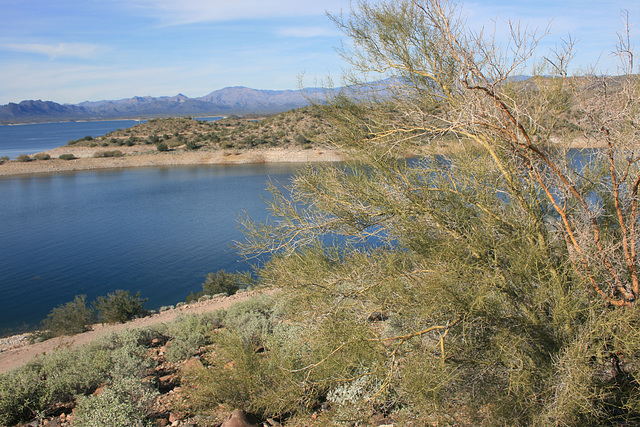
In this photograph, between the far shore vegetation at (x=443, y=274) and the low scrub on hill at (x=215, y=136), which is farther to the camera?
the low scrub on hill at (x=215, y=136)

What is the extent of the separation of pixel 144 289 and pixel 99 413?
10725mm

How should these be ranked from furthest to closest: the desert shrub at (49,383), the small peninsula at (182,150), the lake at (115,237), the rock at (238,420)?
the small peninsula at (182,150) → the lake at (115,237) → the desert shrub at (49,383) → the rock at (238,420)

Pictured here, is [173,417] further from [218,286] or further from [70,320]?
[218,286]

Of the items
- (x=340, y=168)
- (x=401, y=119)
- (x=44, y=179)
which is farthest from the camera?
(x=44, y=179)

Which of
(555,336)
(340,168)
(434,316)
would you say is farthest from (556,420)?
(340,168)

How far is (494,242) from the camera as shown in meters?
4.20

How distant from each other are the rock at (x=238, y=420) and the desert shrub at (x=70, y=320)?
7.48 meters

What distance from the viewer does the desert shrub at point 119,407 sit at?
4711 millimetres

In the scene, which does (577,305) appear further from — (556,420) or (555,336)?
(556,420)

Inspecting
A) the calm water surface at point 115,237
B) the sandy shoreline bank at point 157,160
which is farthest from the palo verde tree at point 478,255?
the sandy shoreline bank at point 157,160

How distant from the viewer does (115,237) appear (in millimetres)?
21109

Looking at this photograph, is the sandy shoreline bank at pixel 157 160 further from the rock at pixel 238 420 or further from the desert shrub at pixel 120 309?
the rock at pixel 238 420

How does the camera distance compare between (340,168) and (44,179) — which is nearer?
(340,168)

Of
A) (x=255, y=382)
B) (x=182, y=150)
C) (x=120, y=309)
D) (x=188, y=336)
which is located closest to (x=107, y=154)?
(x=182, y=150)
